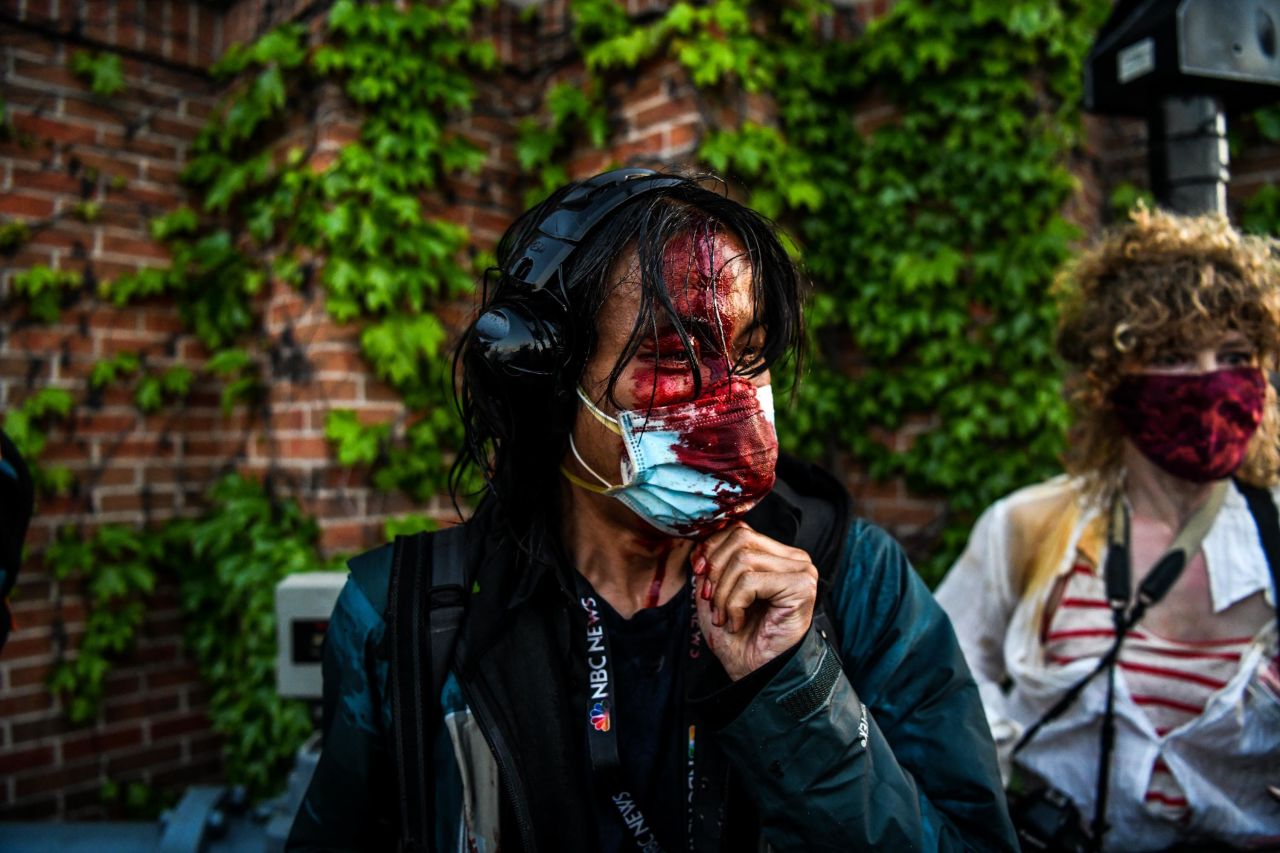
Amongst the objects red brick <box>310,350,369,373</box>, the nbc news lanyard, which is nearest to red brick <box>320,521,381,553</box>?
red brick <box>310,350,369,373</box>

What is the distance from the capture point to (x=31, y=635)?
309 cm

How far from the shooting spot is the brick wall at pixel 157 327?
3082 millimetres

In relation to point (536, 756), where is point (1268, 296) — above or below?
above

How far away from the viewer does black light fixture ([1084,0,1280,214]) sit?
2.31 m

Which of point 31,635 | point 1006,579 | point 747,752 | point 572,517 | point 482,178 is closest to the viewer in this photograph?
point 747,752

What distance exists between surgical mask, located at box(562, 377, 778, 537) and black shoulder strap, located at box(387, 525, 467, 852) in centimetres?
37

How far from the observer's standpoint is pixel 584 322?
1248 millimetres

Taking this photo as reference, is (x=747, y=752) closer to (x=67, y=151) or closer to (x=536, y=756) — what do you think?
(x=536, y=756)

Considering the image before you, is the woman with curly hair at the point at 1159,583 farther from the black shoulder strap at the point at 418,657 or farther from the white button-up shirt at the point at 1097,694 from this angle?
the black shoulder strap at the point at 418,657

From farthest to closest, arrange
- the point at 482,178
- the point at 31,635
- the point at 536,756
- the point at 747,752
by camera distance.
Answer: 1. the point at 482,178
2. the point at 31,635
3. the point at 536,756
4. the point at 747,752

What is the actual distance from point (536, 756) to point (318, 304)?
7.94 ft

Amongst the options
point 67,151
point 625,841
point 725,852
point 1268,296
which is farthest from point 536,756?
point 67,151

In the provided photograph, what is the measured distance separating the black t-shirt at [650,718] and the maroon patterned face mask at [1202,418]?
141 centimetres

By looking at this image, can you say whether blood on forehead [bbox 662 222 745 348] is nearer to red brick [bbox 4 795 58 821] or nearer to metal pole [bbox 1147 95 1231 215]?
metal pole [bbox 1147 95 1231 215]
